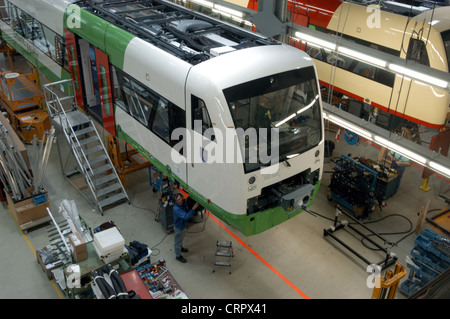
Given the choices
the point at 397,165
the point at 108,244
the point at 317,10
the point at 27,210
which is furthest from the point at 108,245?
the point at 317,10

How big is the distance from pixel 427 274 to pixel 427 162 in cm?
233

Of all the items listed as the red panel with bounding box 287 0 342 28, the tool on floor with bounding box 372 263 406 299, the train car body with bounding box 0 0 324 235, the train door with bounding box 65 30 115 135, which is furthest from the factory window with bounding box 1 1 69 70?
the tool on floor with bounding box 372 263 406 299

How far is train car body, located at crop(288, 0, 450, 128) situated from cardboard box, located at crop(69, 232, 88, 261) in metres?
5.75

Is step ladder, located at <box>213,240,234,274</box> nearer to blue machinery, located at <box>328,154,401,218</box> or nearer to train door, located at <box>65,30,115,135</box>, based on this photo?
blue machinery, located at <box>328,154,401,218</box>

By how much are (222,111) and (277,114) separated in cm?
105

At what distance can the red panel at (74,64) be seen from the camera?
10.2 m

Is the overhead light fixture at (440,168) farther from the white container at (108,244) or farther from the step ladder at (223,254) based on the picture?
the white container at (108,244)

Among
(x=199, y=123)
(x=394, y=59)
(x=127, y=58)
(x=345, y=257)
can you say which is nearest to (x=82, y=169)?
(x=127, y=58)

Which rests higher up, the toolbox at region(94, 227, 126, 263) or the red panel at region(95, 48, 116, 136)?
the red panel at region(95, 48, 116, 136)

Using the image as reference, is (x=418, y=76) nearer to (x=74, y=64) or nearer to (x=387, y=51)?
A: (x=387, y=51)

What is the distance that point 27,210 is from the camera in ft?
30.3

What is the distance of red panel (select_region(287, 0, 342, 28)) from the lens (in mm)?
11540

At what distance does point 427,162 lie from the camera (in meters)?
6.76

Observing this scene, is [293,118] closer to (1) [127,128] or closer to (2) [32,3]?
(1) [127,128]
